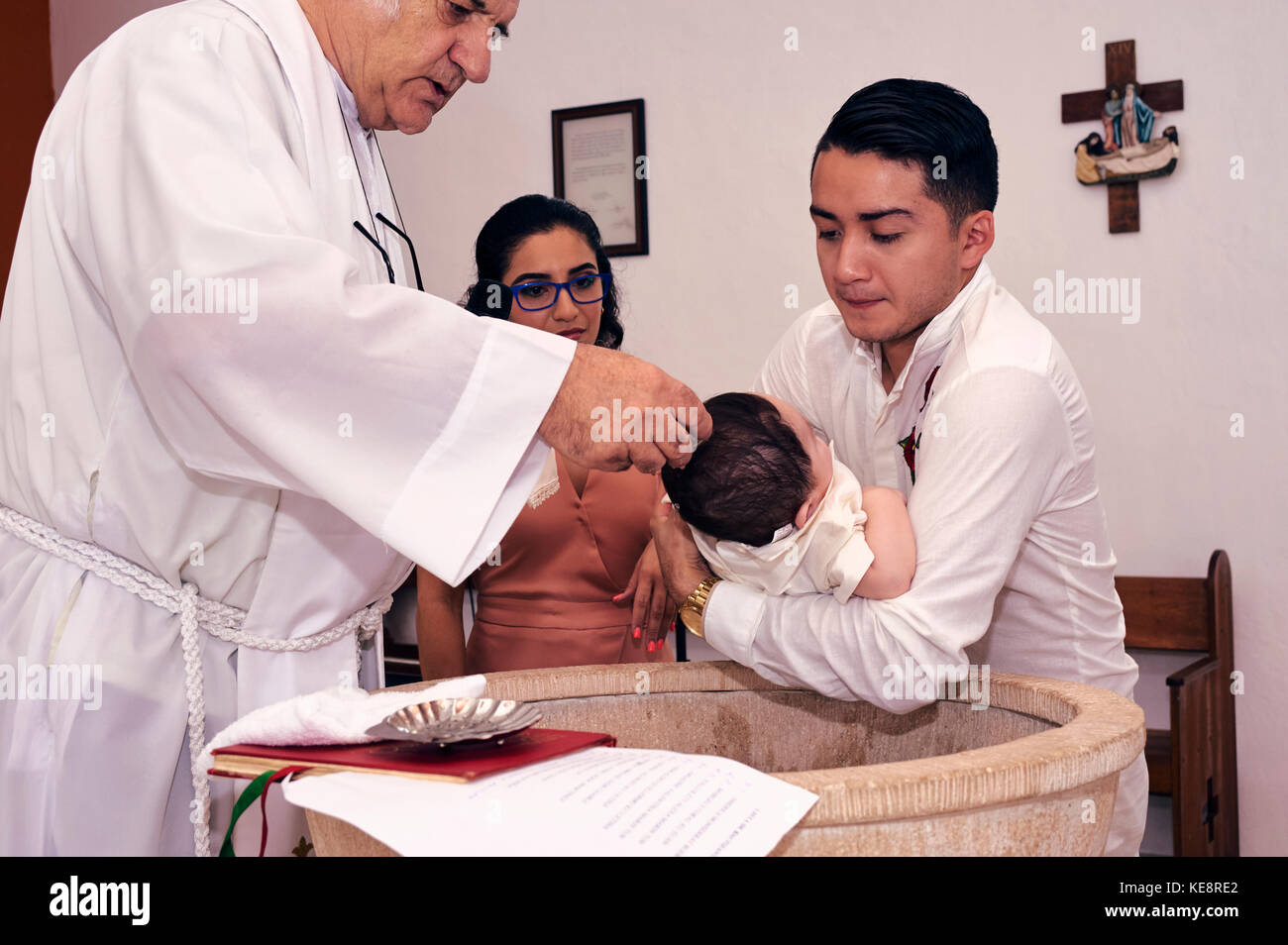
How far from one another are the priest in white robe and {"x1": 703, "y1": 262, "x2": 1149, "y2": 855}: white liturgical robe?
0.32 metres

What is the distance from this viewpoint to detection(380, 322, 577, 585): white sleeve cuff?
1289mm

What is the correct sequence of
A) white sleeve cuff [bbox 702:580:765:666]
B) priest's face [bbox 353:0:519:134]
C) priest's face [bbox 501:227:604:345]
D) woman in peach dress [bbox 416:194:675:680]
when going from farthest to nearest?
priest's face [bbox 501:227:604:345]
woman in peach dress [bbox 416:194:675:680]
priest's face [bbox 353:0:519:134]
white sleeve cuff [bbox 702:580:765:666]

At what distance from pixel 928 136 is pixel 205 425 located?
1.14m

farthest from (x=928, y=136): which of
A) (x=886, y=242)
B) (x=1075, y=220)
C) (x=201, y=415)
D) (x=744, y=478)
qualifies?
(x=1075, y=220)

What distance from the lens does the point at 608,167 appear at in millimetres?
4246

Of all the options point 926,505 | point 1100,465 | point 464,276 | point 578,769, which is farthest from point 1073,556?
point 464,276

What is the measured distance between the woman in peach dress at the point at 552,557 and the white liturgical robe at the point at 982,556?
2.85ft

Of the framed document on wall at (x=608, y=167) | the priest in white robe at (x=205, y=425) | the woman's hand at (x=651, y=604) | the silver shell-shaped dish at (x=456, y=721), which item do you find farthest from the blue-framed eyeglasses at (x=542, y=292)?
the silver shell-shaped dish at (x=456, y=721)

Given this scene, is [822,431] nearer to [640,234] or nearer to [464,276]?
[640,234]

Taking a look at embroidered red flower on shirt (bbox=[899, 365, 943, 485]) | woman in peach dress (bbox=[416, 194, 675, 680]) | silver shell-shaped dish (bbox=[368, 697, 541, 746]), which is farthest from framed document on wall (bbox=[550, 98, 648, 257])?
silver shell-shaped dish (bbox=[368, 697, 541, 746])

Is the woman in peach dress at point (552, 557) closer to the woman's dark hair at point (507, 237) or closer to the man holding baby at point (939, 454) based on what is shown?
the woman's dark hair at point (507, 237)

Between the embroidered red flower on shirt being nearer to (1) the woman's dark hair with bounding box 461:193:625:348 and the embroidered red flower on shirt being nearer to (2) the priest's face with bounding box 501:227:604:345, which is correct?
(2) the priest's face with bounding box 501:227:604:345

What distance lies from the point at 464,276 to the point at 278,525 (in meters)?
3.21

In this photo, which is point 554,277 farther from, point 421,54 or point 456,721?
point 456,721
